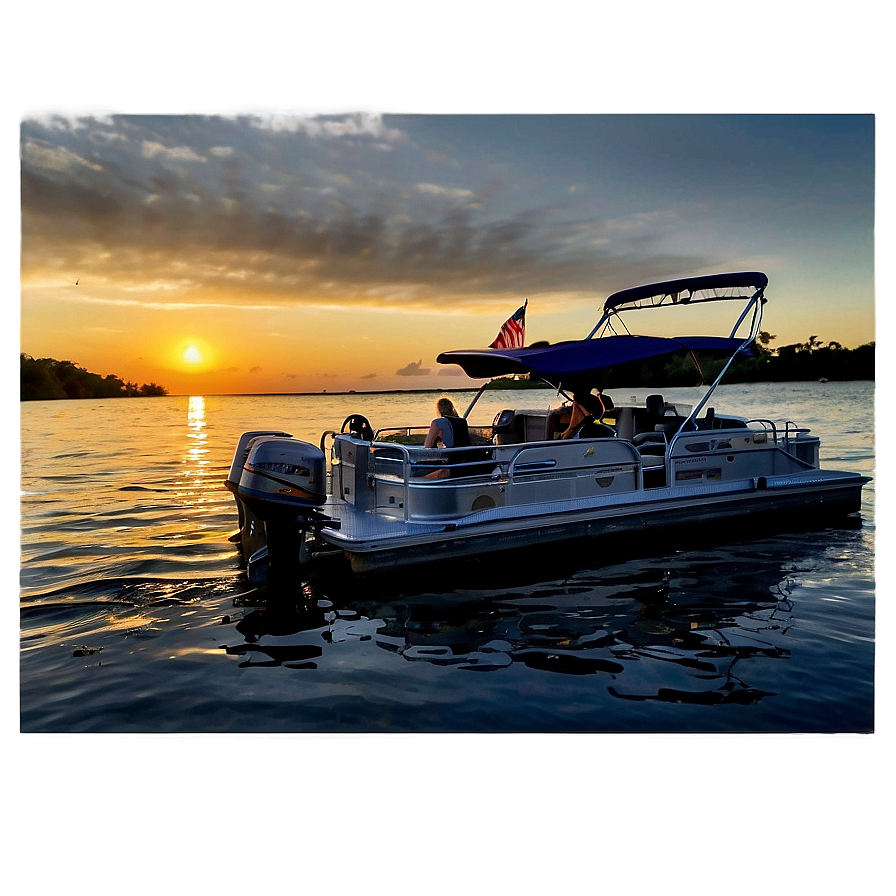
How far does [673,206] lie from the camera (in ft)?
51.8

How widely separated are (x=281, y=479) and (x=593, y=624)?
8.73 feet

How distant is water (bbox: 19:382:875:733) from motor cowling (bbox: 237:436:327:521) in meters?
0.84

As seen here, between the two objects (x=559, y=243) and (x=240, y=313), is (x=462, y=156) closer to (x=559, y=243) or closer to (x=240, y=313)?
(x=559, y=243)

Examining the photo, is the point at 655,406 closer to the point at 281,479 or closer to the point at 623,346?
the point at 623,346

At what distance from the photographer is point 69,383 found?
20797 mm

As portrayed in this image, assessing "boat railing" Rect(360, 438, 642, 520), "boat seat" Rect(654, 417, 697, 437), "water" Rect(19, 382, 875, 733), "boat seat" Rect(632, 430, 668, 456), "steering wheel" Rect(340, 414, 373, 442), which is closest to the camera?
"water" Rect(19, 382, 875, 733)

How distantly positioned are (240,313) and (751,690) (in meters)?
28.6

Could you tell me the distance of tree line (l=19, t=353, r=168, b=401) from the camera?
61.2ft

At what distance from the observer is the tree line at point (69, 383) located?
735 inches

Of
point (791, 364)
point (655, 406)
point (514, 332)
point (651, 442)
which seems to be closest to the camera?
point (651, 442)

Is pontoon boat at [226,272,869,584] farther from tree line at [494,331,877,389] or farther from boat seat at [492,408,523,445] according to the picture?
tree line at [494,331,877,389]

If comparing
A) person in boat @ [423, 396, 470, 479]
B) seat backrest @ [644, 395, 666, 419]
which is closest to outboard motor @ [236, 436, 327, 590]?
person in boat @ [423, 396, 470, 479]

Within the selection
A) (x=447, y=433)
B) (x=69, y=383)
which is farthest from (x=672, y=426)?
(x=69, y=383)

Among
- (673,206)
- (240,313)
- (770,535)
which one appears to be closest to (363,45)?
(770,535)
